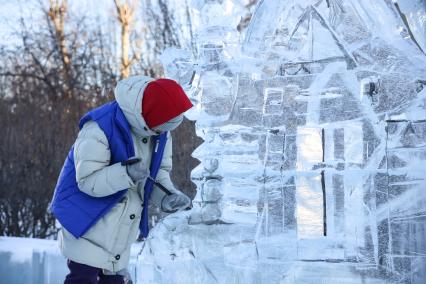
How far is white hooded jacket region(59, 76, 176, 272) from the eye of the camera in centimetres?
216

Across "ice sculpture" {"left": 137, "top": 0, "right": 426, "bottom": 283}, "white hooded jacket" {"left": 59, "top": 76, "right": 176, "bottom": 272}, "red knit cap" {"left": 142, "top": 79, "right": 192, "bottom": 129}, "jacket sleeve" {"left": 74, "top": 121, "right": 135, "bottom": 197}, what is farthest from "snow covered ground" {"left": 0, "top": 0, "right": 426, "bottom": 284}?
"jacket sleeve" {"left": 74, "top": 121, "right": 135, "bottom": 197}

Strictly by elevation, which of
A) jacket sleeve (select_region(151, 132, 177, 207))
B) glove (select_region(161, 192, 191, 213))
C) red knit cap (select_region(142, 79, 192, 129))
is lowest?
glove (select_region(161, 192, 191, 213))

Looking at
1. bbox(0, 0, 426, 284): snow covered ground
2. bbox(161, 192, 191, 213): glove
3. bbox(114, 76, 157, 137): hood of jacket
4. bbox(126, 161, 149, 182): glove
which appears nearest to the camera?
bbox(126, 161, 149, 182): glove

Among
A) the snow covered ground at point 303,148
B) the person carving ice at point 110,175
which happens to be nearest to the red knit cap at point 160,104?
the person carving ice at point 110,175

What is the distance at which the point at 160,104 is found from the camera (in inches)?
87.3

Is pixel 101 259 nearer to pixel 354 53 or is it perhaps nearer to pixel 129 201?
pixel 129 201

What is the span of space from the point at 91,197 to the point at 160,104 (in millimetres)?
458

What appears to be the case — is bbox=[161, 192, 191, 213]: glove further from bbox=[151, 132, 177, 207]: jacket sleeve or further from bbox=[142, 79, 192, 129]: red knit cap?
bbox=[142, 79, 192, 129]: red knit cap

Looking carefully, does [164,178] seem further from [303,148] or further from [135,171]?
[303,148]

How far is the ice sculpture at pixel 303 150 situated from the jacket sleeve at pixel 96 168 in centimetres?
78

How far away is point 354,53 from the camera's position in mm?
2670

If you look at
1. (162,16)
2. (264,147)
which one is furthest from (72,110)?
(264,147)

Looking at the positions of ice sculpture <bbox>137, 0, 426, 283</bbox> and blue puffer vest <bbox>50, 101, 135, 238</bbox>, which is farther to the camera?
ice sculpture <bbox>137, 0, 426, 283</bbox>

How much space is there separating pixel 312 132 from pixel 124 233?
1008 mm
